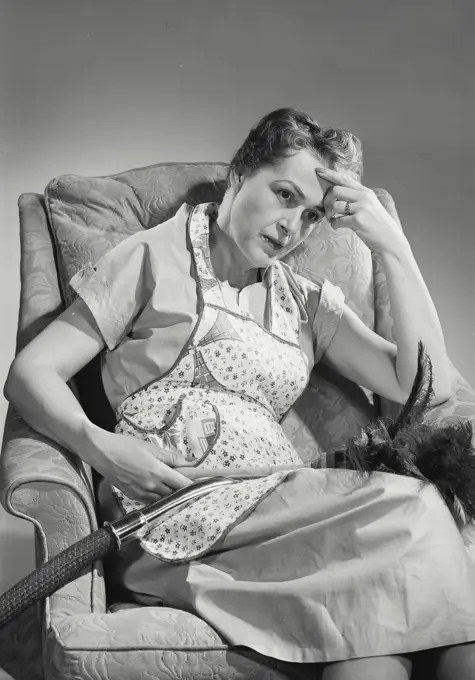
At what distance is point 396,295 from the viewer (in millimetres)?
1729

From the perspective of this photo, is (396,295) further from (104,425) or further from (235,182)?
(104,425)

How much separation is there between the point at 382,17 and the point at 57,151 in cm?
96

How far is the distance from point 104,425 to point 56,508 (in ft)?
1.40

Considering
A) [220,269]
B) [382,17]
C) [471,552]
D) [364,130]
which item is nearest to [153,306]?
[220,269]

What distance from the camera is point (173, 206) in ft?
6.54

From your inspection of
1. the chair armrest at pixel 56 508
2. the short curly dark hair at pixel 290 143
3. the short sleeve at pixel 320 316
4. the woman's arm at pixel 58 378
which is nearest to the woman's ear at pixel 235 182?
the short curly dark hair at pixel 290 143

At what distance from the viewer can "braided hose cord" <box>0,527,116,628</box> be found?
1299 mm

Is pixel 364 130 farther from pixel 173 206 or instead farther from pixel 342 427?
pixel 342 427

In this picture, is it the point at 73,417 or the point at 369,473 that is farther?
the point at 73,417

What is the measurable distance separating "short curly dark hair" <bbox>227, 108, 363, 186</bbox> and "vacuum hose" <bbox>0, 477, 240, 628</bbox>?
0.62 meters

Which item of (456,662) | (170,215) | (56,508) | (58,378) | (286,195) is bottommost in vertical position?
(456,662)

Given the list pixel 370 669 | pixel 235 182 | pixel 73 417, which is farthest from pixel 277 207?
pixel 370 669

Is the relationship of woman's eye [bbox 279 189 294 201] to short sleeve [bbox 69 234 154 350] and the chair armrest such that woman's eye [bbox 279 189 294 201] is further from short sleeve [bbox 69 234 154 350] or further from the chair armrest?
the chair armrest

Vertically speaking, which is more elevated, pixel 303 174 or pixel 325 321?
pixel 303 174
